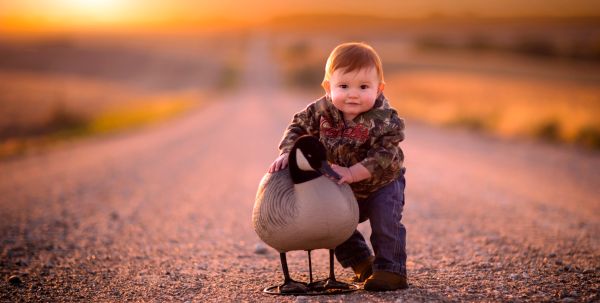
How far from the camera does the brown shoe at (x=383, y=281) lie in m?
3.50

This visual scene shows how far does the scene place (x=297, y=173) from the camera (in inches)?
129

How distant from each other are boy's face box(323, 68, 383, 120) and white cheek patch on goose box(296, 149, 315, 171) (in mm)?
478

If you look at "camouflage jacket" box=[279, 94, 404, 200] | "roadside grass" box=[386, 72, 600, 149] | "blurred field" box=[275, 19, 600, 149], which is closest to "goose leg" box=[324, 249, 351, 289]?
"camouflage jacket" box=[279, 94, 404, 200]

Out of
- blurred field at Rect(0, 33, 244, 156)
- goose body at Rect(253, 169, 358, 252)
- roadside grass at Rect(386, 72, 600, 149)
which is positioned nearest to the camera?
goose body at Rect(253, 169, 358, 252)

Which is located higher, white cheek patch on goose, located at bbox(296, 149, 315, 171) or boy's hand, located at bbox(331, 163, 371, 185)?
white cheek patch on goose, located at bbox(296, 149, 315, 171)

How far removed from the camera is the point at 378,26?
405 ft

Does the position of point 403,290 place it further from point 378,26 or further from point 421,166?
point 378,26

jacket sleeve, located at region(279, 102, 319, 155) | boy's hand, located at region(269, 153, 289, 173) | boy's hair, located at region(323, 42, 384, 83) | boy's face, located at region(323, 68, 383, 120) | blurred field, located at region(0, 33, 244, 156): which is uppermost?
blurred field, located at region(0, 33, 244, 156)

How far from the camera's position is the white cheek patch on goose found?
3.23 m

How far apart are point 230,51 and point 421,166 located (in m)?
89.7

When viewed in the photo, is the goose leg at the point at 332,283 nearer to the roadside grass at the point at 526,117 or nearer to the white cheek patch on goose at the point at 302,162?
the white cheek patch on goose at the point at 302,162

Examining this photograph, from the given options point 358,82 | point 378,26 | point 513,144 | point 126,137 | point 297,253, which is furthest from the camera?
point 378,26

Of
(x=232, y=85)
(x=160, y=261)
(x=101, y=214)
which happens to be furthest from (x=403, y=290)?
(x=232, y=85)

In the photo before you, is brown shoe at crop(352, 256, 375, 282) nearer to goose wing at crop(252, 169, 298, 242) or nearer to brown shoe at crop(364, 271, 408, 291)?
brown shoe at crop(364, 271, 408, 291)
